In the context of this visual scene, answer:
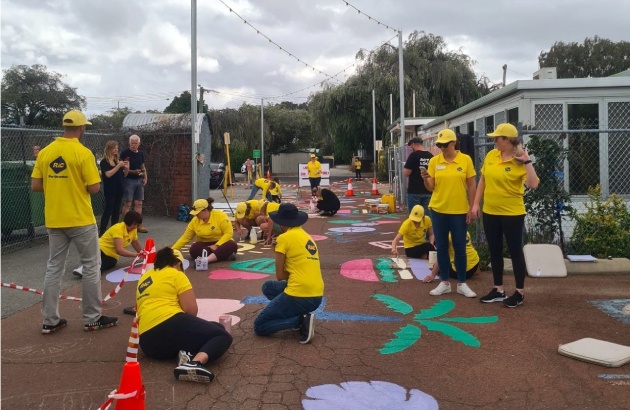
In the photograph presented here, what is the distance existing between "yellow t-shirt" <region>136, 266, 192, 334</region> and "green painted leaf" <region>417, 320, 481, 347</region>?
2351 mm

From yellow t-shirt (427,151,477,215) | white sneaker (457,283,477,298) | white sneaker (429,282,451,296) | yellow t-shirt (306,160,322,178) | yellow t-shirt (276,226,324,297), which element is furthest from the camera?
yellow t-shirt (306,160,322,178)

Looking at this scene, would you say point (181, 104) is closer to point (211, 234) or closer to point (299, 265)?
point (211, 234)

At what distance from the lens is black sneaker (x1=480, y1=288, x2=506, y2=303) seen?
6.16 m

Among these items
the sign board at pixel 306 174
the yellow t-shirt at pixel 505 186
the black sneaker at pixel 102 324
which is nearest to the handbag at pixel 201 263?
the black sneaker at pixel 102 324

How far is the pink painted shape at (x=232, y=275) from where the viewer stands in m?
7.72

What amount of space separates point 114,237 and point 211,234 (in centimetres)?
157

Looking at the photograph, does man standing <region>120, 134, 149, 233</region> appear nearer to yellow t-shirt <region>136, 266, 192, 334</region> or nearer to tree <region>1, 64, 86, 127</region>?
yellow t-shirt <region>136, 266, 192, 334</region>

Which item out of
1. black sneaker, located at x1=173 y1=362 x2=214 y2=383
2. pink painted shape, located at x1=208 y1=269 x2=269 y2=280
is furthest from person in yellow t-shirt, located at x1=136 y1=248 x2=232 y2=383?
pink painted shape, located at x1=208 y1=269 x2=269 y2=280

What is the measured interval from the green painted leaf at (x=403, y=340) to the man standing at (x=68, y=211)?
2.72m

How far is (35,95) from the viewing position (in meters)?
52.6

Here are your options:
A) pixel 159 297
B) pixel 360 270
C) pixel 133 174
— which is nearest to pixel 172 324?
pixel 159 297

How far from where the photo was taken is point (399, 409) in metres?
3.72

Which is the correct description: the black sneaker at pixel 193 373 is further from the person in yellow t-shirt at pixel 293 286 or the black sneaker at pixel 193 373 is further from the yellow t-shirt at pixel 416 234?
the yellow t-shirt at pixel 416 234

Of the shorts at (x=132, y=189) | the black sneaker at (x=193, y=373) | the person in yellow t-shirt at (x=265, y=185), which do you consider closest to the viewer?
the black sneaker at (x=193, y=373)
